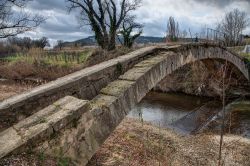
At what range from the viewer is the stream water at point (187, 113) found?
41.5ft

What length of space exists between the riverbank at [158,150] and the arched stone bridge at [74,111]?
47.3 inches

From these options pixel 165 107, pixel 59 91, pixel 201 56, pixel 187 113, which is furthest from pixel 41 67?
pixel 59 91

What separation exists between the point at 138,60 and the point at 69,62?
18324 mm

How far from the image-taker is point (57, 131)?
403cm

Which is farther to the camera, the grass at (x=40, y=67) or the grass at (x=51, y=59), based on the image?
the grass at (x=51, y=59)

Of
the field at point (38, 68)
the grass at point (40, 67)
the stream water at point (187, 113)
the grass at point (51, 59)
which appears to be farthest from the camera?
the grass at point (51, 59)

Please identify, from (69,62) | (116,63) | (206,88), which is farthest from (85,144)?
(69,62)

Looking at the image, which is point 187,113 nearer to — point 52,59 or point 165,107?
point 165,107

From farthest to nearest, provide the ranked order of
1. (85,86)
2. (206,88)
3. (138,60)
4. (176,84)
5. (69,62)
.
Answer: (69,62) → (176,84) → (206,88) → (138,60) → (85,86)

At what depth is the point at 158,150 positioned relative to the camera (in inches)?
282

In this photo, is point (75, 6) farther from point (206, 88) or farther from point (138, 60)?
point (138, 60)

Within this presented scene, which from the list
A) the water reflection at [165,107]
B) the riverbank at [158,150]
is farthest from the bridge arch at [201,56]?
the water reflection at [165,107]

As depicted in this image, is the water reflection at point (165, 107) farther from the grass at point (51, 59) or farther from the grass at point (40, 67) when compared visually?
the grass at point (51, 59)

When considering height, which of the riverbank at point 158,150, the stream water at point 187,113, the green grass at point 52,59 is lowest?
the stream water at point 187,113
